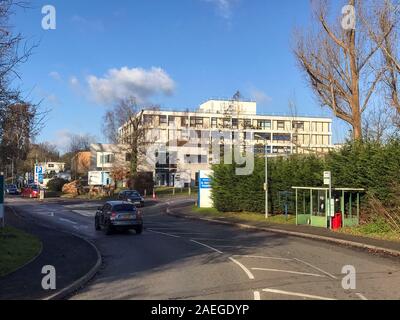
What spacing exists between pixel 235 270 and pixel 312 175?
1871cm

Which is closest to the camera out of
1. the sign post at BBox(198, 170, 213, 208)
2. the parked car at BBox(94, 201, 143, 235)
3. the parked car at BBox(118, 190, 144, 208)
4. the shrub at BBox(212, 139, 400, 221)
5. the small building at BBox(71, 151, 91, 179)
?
the shrub at BBox(212, 139, 400, 221)

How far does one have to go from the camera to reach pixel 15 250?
16.2 meters

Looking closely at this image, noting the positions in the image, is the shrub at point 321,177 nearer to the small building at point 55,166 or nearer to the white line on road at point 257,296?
the white line on road at point 257,296

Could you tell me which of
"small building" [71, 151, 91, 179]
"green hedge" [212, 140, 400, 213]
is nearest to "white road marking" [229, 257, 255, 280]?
"green hedge" [212, 140, 400, 213]

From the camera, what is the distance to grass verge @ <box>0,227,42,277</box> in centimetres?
1368

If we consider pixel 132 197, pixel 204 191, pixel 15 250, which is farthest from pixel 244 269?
pixel 132 197

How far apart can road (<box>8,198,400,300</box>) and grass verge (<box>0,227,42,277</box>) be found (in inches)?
87.4

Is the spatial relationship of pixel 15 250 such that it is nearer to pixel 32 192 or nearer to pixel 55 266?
pixel 55 266

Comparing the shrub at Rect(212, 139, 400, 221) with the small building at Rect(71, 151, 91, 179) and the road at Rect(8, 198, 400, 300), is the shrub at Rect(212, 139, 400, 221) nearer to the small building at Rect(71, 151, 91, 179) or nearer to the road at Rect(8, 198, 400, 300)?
the road at Rect(8, 198, 400, 300)

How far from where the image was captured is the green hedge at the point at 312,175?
2506 centimetres

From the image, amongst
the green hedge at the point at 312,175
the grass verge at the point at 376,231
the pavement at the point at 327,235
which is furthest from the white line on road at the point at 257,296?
the green hedge at the point at 312,175

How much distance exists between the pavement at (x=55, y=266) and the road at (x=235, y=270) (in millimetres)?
551
